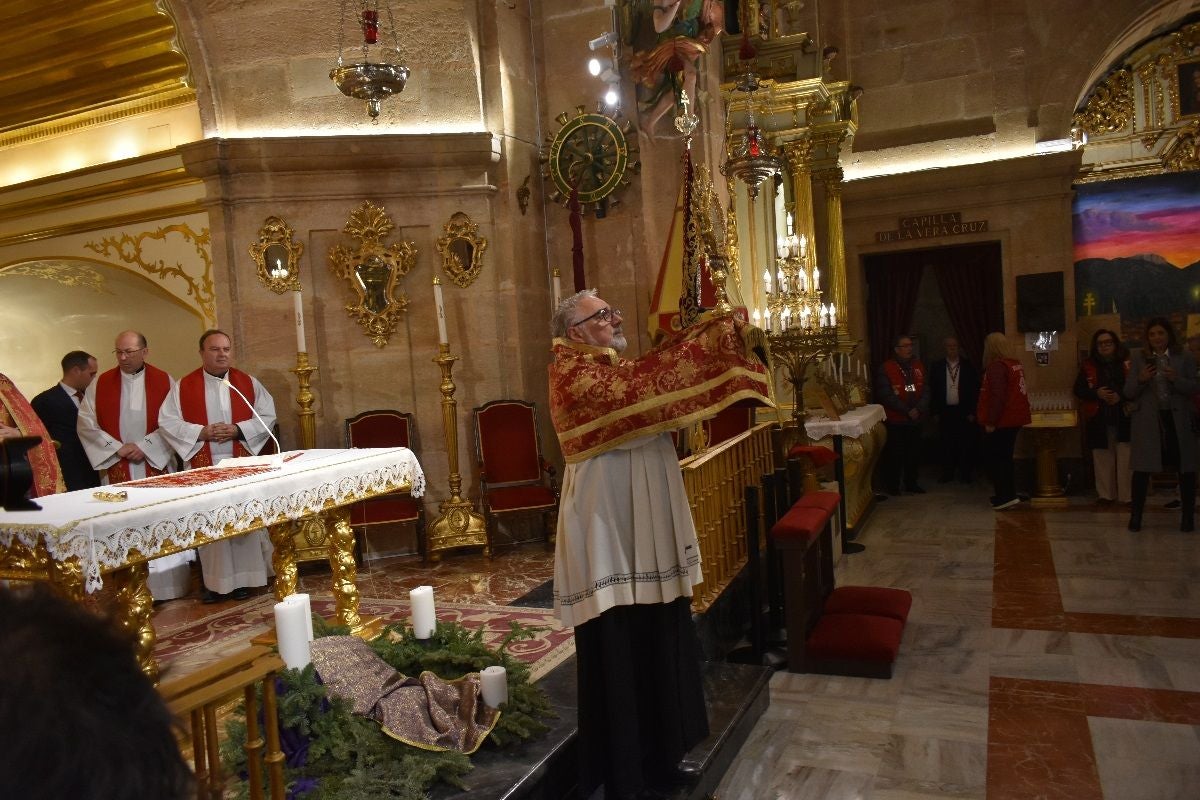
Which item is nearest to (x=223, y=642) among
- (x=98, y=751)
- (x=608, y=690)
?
(x=608, y=690)

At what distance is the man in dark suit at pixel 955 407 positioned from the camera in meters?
11.1

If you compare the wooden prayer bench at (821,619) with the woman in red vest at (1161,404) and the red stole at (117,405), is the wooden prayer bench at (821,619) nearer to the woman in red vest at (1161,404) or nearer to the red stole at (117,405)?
the woman in red vest at (1161,404)

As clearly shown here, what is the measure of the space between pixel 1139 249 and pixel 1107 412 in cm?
376

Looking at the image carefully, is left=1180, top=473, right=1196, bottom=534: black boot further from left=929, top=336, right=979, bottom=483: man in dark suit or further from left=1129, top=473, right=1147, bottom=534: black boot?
left=929, top=336, right=979, bottom=483: man in dark suit

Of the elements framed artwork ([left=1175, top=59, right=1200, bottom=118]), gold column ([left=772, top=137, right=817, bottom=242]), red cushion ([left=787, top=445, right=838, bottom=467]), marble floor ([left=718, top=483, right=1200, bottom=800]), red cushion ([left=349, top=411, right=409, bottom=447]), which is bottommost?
marble floor ([left=718, top=483, right=1200, bottom=800])

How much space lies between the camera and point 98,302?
379 inches

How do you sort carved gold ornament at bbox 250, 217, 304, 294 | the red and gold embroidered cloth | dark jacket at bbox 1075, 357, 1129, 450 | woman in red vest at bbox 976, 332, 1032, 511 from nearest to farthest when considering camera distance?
1. the red and gold embroidered cloth
2. carved gold ornament at bbox 250, 217, 304, 294
3. dark jacket at bbox 1075, 357, 1129, 450
4. woman in red vest at bbox 976, 332, 1032, 511

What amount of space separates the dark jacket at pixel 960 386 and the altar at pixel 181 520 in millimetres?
7917

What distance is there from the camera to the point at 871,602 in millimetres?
5426

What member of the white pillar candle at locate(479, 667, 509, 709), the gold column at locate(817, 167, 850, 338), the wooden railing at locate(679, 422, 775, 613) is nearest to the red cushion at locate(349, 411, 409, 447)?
the wooden railing at locate(679, 422, 775, 613)

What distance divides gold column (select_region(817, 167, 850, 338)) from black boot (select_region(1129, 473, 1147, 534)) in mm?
3571

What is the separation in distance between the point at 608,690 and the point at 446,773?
62 cm

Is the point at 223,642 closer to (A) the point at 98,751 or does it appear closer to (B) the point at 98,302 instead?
(A) the point at 98,751

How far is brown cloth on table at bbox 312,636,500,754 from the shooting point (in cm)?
331
